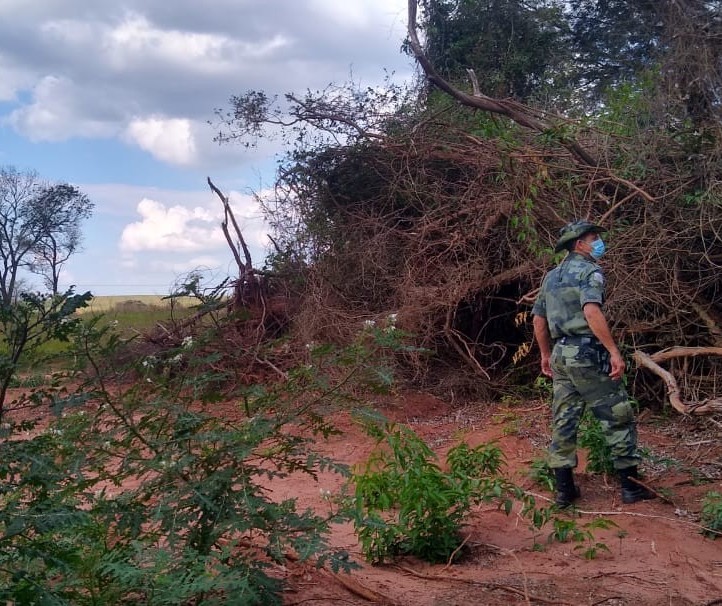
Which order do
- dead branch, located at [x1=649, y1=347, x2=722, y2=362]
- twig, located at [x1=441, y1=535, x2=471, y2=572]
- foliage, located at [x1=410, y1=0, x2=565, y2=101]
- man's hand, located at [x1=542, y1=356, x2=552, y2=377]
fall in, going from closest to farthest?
twig, located at [x1=441, y1=535, x2=471, y2=572], man's hand, located at [x1=542, y1=356, x2=552, y2=377], dead branch, located at [x1=649, y1=347, x2=722, y2=362], foliage, located at [x1=410, y1=0, x2=565, y2=101]

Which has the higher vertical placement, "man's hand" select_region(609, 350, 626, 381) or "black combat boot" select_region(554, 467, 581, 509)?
"man's hand" select_region(609, 350, 626, 381)

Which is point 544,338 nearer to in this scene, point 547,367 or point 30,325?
point 547,367

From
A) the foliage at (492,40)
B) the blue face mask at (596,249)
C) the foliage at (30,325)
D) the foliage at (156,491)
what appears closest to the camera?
the foliage at (30,325)

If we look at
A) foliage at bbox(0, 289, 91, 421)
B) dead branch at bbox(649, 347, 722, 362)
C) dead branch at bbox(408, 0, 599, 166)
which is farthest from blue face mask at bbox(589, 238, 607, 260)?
foliage at bbox(0, 289, 91, 421)

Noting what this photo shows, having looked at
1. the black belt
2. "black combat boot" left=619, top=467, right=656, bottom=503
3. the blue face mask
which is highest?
the blue face mask

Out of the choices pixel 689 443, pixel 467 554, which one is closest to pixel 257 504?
pixel 467 554

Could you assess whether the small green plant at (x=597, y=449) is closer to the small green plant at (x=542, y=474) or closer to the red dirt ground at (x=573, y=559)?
the red dirt ground at (x=573, y=559)

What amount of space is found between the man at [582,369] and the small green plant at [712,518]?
0.47m

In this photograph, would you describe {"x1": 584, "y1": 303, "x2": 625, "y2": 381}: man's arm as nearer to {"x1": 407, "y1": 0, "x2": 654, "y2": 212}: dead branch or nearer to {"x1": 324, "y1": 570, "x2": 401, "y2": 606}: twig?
{"x1": 324, "y1": 570, "x2": 401, "y2": 606}: twig

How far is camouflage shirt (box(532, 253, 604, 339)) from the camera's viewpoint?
476cm

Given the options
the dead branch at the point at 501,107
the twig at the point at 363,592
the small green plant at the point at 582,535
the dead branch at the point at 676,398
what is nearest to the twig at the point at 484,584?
the twig at the point at 363,592

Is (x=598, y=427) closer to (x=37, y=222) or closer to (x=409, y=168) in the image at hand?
(x=409, y=168)

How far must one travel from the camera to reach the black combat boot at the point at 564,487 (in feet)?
15.9

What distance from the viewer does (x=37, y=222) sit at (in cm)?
1916
